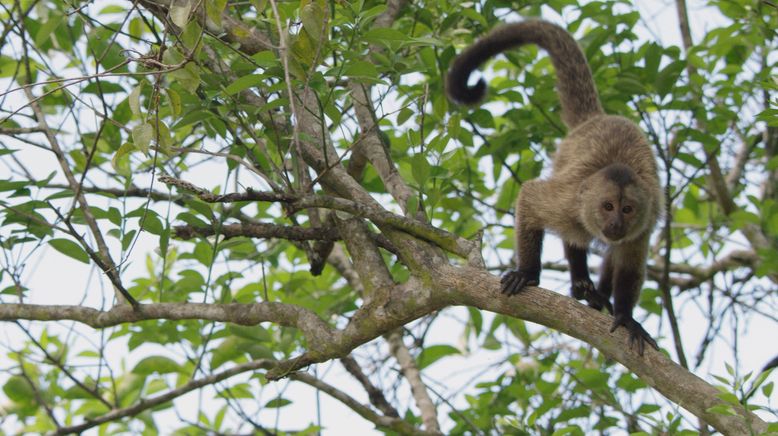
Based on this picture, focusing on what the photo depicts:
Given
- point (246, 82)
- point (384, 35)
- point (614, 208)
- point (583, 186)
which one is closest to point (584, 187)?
point (583, 186)

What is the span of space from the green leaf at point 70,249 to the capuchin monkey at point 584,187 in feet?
8.06

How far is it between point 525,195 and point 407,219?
176 cm

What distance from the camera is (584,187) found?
5699mm

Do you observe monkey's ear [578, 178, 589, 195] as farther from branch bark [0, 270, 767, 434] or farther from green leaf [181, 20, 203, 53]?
green leaf [181, 20, 203, 53]

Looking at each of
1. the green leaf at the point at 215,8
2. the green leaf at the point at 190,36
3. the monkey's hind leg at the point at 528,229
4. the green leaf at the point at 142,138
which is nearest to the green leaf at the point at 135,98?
the green leaf at the point at 142,138

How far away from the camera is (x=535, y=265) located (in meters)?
5.20

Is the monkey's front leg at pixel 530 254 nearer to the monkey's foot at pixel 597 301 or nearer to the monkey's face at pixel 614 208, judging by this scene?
the monkey's face at pixel 614 208

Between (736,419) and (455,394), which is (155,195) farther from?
(736,419)

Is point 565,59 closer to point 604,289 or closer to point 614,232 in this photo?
point 614,232

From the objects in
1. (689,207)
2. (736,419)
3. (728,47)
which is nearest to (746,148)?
(689,207)

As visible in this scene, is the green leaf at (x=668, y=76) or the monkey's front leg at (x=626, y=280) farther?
the green leaf at (x=668, y=76)

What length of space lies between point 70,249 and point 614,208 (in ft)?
10.7

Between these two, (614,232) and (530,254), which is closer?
(530,254)

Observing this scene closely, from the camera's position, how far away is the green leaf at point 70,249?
4.61m
